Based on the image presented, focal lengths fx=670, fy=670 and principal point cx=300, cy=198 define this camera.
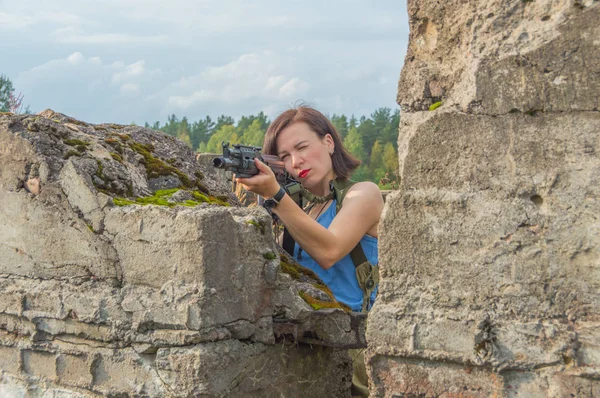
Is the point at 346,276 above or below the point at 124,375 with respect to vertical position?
above

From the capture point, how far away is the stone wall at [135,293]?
8.73 ft

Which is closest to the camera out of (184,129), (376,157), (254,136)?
(376,157)

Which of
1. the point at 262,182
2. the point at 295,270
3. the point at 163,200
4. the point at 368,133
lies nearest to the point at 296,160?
the point at 262,182

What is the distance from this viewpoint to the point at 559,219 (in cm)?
214

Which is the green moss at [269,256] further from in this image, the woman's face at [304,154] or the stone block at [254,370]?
the woman's face at [304,154]

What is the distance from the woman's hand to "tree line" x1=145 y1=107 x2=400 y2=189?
2951 cm

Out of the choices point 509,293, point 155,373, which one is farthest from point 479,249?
point 155,373

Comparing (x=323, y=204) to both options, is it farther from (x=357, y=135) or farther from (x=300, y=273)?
(x=357, y=135)

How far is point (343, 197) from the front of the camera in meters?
3.75

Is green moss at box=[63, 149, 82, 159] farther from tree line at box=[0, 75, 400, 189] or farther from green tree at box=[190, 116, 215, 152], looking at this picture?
green tree at box=[190, 116, 215, 152]

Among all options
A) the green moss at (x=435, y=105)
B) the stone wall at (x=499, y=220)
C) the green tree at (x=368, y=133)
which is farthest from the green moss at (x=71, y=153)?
the green tree at (x=368, y=133)

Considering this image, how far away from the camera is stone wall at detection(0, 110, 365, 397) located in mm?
2660

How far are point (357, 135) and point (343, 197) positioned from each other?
1883 inches

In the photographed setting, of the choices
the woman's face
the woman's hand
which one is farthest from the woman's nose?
the woman's hand
